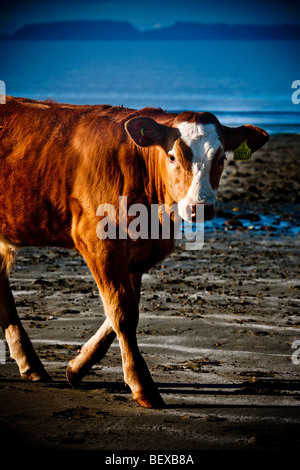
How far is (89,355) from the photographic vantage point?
5.92 m

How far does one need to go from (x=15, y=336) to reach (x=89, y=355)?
0.78 metres

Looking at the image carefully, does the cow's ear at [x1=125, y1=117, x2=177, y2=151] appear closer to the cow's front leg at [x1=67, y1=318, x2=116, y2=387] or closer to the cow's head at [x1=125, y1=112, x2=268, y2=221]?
the cow's head at [x1=125, y1=112, x2=268, y2=221]

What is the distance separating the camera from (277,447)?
4.38 metres

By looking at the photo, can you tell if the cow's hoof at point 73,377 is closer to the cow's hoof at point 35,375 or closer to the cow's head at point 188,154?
the cow's hoof at point 35,375

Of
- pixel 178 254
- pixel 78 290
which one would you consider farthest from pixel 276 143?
pixel 78 290

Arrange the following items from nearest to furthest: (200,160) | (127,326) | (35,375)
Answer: (200,160) → (127,326) → (35,375)

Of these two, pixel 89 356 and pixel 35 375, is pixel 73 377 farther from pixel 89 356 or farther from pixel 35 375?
pixel 35 375

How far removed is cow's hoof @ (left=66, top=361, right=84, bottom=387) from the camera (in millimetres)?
5820

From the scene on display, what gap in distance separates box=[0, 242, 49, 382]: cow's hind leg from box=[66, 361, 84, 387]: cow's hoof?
0.31 meters

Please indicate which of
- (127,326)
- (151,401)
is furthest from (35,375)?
(151,401)

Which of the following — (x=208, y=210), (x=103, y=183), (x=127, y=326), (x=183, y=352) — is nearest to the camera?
(x=208, y=210)
